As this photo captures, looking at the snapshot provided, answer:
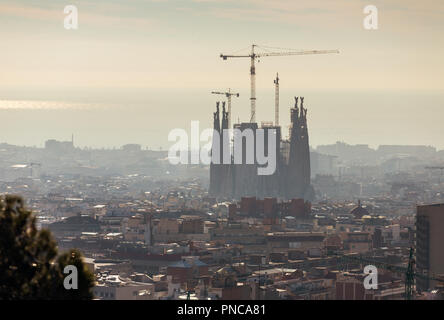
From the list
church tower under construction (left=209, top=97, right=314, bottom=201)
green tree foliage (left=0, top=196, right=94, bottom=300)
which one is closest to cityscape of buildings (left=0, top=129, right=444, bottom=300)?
church tower under construction (left=209, top=97, right=314, bottom=201)

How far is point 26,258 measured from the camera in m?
Result: 19.6

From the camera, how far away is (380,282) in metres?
52.7

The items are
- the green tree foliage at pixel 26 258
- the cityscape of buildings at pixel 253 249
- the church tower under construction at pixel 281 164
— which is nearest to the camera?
the green tree foliage at pixel 26 258

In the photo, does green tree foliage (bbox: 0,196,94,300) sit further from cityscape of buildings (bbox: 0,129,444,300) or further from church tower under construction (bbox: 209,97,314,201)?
church tower under construction (bbox: 209,97,314,201)

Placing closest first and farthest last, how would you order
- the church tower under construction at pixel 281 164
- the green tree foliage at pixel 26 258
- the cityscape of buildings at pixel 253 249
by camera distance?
the green tree foliage at pixel 26 258 → the cityscape of buildings at pixel 253 249 → the church tower under construction at pixel 281 164

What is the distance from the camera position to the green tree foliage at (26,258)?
1928 centimetres

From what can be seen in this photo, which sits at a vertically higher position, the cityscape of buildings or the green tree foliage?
the green tree foliage

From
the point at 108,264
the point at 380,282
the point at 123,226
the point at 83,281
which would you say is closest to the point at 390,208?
the point at 123,226

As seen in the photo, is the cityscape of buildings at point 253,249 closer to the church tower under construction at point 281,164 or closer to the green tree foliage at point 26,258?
the church tower under construction at point 281,164

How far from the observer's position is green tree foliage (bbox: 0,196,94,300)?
19.3m

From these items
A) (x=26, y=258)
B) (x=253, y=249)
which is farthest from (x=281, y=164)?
(x=26, y=258)

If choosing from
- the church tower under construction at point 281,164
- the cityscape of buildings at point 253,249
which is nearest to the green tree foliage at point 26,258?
the cityscape of buildings at point 253,249
